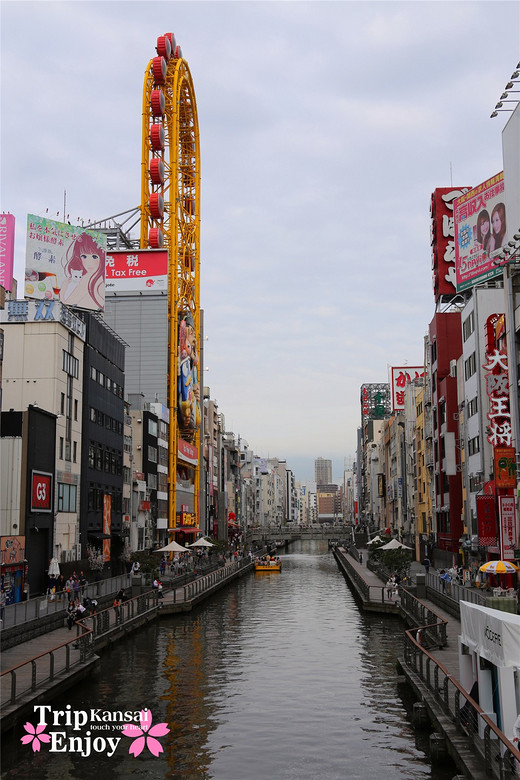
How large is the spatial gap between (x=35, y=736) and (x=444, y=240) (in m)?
72.5

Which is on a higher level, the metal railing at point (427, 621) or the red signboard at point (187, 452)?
the red signboard at point (187, 452)

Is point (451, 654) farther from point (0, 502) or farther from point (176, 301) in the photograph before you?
point (176, 301)

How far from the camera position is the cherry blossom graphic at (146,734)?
2322 centimetres

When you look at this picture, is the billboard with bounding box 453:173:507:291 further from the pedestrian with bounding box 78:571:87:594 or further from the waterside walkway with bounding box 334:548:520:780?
the pedestrian with bounding box 78:571:87:594

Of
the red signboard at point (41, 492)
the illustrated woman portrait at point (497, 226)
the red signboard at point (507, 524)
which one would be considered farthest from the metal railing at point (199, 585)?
the illustrated woman portrait at point (497, 226)

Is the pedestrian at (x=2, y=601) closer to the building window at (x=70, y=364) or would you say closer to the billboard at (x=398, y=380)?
the building window at (x=70, y=364)

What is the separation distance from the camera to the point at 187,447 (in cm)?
11075

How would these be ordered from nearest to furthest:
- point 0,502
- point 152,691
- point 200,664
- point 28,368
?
point 152,691 → point 200,664 → point 0,502 → point 28,368

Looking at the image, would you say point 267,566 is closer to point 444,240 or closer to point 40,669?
point 444,240

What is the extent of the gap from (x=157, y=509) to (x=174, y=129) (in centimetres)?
5138

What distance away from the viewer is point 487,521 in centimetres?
5697

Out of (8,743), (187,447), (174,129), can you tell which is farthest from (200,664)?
(174,129)

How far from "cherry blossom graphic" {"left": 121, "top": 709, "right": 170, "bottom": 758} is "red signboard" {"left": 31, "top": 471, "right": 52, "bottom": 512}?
1041 inches

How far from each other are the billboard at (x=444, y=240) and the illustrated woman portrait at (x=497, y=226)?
555 inches
